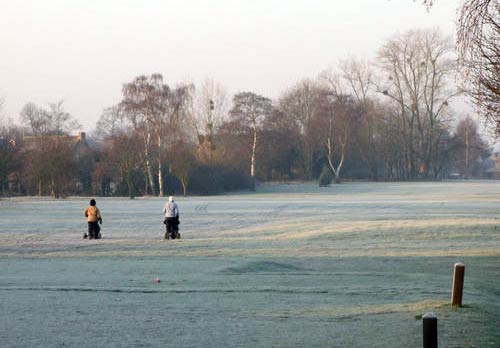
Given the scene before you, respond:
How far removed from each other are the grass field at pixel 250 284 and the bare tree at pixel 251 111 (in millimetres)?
59490

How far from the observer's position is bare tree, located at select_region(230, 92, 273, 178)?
4058 inches

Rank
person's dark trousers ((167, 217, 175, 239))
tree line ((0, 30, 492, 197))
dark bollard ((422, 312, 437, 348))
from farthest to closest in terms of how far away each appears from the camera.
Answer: tree line ((0, 30, 492, 197)), person's dark trousers ((167, 217, 175, 239)), dark bollard ((422, 312, 437, 348))

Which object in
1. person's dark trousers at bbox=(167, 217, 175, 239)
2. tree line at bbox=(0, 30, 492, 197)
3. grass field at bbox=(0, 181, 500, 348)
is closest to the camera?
grass field at bbox=(0, 181, 500, 348)

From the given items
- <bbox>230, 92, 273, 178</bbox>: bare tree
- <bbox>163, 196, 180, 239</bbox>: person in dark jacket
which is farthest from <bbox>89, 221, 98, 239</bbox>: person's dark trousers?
<bbox>230, 92, 273, 178</bbox>: bare tree

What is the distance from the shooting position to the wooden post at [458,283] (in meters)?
13.3

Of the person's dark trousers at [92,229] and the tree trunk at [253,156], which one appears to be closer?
the person's dark trousers at [92,229]

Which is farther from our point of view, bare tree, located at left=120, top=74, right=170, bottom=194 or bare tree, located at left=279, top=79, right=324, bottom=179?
bare tree, located at left=279, top=79, right=324, bottom=179

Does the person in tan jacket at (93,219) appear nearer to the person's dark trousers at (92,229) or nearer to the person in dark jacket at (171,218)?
the person's dark trousers at (92,229)

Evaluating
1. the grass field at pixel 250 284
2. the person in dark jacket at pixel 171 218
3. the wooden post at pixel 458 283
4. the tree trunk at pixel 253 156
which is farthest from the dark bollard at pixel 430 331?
the tree trunk at pixel 253 156

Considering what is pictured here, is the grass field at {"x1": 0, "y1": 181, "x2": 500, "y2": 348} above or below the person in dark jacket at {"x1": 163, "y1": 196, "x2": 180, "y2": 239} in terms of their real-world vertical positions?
below

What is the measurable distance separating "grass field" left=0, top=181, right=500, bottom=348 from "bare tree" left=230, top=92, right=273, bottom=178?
59490 millimetres

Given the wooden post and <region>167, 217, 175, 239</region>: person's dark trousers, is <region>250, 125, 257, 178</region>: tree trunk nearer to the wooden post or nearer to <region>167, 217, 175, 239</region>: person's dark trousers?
<region>167, 217, 175, 239</region>: person's dark trousers

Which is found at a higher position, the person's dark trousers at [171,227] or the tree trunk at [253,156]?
the tree trunk at [253,156]

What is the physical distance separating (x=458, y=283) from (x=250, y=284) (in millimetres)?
6438
